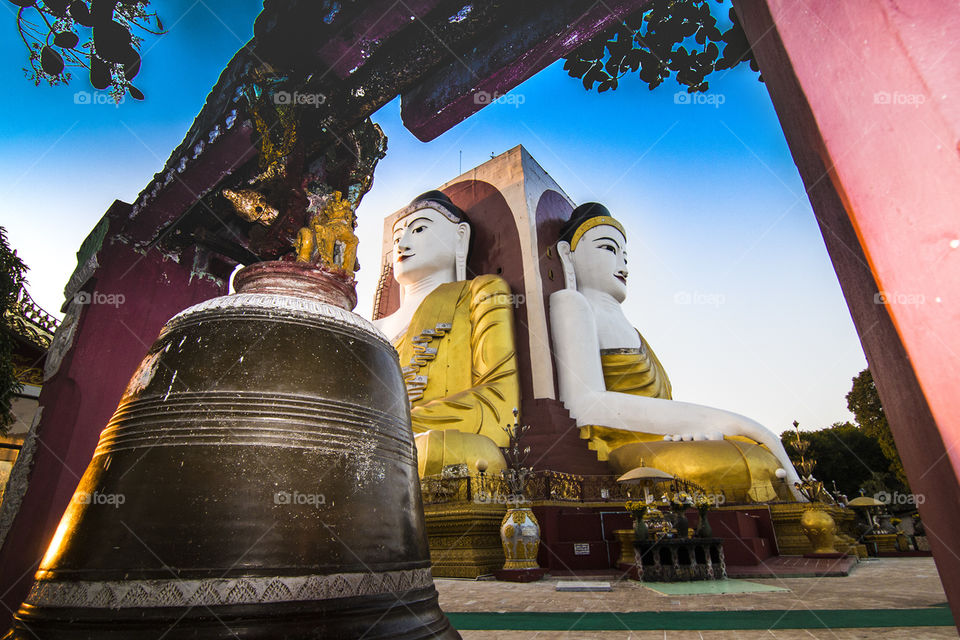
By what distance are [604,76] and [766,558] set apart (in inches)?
209

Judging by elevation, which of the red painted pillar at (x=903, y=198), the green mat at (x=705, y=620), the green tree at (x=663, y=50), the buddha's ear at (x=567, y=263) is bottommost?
the green mat at (x=705, y=620)

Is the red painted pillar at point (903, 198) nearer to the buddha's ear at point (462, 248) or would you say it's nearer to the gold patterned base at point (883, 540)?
the buddha's ear at point (462, 248)

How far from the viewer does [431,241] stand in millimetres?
8609

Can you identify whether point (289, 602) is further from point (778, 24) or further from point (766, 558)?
point (766, 558)

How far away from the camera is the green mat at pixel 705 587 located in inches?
118

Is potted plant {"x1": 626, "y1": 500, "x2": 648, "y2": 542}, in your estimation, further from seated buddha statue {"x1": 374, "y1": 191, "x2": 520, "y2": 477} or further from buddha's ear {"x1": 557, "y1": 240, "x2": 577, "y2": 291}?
buddha's ear {"x1": 557, "y1": 240, "x2": 577, "y2": 291}

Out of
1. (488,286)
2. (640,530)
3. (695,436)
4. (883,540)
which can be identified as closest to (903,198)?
(640,530)

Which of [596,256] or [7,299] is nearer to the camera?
[7,299]

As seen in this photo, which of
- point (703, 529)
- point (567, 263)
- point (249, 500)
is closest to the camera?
point (249, 500)

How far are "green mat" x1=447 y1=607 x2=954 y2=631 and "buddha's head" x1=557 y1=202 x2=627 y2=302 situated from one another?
6.58 m

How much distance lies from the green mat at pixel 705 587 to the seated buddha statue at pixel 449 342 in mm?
2108

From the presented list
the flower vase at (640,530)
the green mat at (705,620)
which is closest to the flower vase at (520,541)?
the flower vase at (640,530)

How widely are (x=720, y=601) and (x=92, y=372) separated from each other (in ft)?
11.2

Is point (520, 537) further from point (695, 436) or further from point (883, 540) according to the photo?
point (883, 540)
